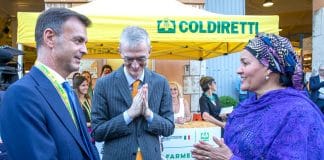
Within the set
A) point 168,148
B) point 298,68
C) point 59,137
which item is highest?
point 298,68

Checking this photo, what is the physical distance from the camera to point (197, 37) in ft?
19.1

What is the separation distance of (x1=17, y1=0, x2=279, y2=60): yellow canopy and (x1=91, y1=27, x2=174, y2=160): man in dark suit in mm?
2770

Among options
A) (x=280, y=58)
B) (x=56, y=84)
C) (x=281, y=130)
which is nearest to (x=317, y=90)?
(x=280, y=58)

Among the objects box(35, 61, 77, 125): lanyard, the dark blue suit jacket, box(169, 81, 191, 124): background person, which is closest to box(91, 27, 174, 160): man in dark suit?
box(35, 61, 77, 125): lanyard

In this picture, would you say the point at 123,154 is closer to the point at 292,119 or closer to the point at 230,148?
the point at 230,148

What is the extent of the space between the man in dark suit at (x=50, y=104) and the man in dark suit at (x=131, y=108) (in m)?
0.66

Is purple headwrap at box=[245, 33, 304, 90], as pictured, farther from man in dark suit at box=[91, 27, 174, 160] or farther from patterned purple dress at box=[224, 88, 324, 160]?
man in dark suit at box=[91, 27, 174, 160]

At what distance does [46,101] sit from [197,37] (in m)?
4.11

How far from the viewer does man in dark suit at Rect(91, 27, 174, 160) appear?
111 inches

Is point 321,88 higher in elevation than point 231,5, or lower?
lower

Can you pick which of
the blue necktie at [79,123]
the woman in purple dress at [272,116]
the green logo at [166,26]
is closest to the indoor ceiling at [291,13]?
the green logo at [166,26]

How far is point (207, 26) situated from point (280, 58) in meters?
3.66

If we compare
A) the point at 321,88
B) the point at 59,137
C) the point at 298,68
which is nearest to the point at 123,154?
the point at 59,137

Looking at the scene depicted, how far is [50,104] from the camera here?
1.90 metres
